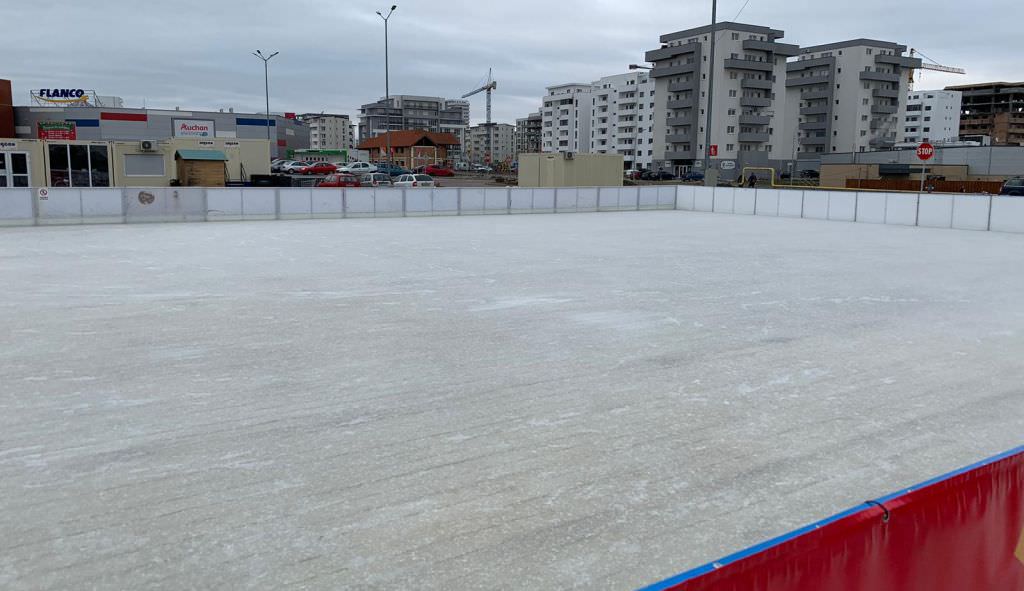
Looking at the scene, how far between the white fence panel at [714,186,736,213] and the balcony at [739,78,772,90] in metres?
67.2

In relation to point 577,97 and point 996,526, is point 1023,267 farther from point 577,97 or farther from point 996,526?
point 577,97

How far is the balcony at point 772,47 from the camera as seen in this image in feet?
329

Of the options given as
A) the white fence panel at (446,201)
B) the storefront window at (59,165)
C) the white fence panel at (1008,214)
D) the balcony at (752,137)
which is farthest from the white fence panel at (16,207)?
the balcony at (752,137)

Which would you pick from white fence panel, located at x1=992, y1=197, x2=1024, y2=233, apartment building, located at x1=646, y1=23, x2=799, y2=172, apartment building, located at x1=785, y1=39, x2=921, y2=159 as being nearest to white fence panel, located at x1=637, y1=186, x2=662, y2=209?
white fence panel, located at x1=992, y1=197, x2=1024, y2=233

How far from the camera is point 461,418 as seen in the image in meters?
6.77

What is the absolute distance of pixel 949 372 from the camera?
8453 millimetres

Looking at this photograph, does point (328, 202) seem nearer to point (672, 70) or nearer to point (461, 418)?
point (461, 418)

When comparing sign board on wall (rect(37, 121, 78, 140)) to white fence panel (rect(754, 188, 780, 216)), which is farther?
sign board on wall (rect(37, 121, 78, 140))

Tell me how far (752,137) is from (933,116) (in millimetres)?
61898

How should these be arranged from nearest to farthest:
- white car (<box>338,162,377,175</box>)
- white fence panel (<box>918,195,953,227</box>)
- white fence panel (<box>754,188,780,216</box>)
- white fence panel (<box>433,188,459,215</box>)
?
white fence panel (<box>918,195,953,227</box>), white fence panel (<box>433,188,459,215</box>), white fence panel (<box>754,188,780,216</box>), white car (<box>338,162,377,175</box>)

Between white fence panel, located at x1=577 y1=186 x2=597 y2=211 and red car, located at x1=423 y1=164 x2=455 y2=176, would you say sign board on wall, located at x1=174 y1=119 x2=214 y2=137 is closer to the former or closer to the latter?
red car, located at x1=423 y1=164 x2=455 y2=176

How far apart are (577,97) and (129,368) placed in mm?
150820

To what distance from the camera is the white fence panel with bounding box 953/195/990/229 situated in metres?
29.5

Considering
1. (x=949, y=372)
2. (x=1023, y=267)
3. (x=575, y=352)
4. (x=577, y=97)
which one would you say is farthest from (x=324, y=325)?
(x=577, y=97)
